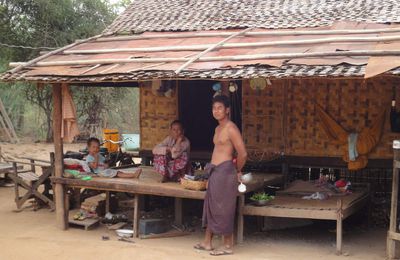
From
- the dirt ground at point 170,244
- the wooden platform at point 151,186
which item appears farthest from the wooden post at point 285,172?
the dirt ground at point 170,244

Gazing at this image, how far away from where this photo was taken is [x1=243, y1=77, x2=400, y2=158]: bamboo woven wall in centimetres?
819

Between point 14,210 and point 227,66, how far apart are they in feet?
17.2

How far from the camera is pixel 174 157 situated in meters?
7.69

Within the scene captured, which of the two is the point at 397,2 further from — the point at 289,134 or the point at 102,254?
the point at 102,254

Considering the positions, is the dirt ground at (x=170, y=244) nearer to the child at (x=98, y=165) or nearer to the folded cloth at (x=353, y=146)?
the child at (x=98, y=165)

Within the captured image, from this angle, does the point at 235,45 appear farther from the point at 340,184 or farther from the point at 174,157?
the point at 340,184

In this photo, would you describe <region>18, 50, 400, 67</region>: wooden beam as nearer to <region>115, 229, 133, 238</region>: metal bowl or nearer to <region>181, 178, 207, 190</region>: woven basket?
<region>181, 178, 207, 190</region>: woven basket

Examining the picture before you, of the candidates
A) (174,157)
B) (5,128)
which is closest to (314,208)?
(174,157)

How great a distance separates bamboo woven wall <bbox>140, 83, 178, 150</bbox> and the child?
4.13ft

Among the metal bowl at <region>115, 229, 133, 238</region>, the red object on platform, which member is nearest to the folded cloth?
the red object on platform

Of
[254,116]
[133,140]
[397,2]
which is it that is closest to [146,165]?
[254,116]

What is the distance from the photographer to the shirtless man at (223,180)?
21.9 ft

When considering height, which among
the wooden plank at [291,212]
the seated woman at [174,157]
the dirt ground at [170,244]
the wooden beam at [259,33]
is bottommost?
the dirt ground at [170,244]

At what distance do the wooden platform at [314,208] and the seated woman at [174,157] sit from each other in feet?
3.94
